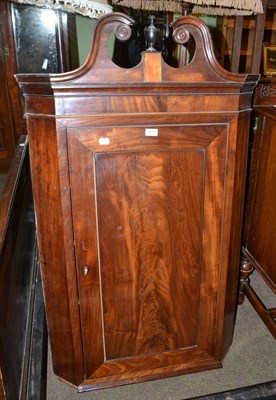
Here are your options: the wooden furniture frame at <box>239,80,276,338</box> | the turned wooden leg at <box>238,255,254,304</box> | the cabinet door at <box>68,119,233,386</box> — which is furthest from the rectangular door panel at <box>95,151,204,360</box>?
the turned wooden leg at <box>238,255,254,304</box>

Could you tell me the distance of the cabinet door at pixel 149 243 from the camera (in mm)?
1025

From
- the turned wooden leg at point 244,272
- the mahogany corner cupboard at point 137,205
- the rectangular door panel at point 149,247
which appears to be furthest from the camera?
the turned wooden leg at point 244,272

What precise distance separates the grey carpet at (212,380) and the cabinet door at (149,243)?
0.06 metres

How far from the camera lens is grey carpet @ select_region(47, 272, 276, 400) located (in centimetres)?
133

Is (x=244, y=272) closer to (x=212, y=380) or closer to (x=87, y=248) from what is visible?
(x=212, y=380)

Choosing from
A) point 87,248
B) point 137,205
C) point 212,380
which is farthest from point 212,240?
point 212,380

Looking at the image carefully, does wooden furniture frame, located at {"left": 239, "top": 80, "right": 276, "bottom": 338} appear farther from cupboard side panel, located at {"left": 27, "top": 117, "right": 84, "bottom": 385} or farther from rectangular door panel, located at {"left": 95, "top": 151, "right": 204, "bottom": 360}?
cupboard side panel, located at {"left": 27, "top": 117, "right": 84, "bottom": 385}

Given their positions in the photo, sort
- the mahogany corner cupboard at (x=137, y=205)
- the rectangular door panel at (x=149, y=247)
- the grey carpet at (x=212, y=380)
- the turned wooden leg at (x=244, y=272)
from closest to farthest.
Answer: the mahogany corner cupboard at (x=137, y=205)
the rectangular door panel at (x=149, y=247)
the grey carpet at (x=212, y=380)
the turned wooden leg at (x=244, y=272)

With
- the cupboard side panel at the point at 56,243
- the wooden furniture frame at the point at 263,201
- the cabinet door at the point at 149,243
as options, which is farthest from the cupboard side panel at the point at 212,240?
the cupboard side panel at the point at 56,243

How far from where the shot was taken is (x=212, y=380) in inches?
54.7

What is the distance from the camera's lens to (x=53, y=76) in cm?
87

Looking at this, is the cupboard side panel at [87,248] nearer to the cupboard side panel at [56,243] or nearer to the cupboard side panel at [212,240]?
the cupboard side panel at [56,243]

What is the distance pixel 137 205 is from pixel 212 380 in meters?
0.83

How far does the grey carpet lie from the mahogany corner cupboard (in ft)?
0.17
